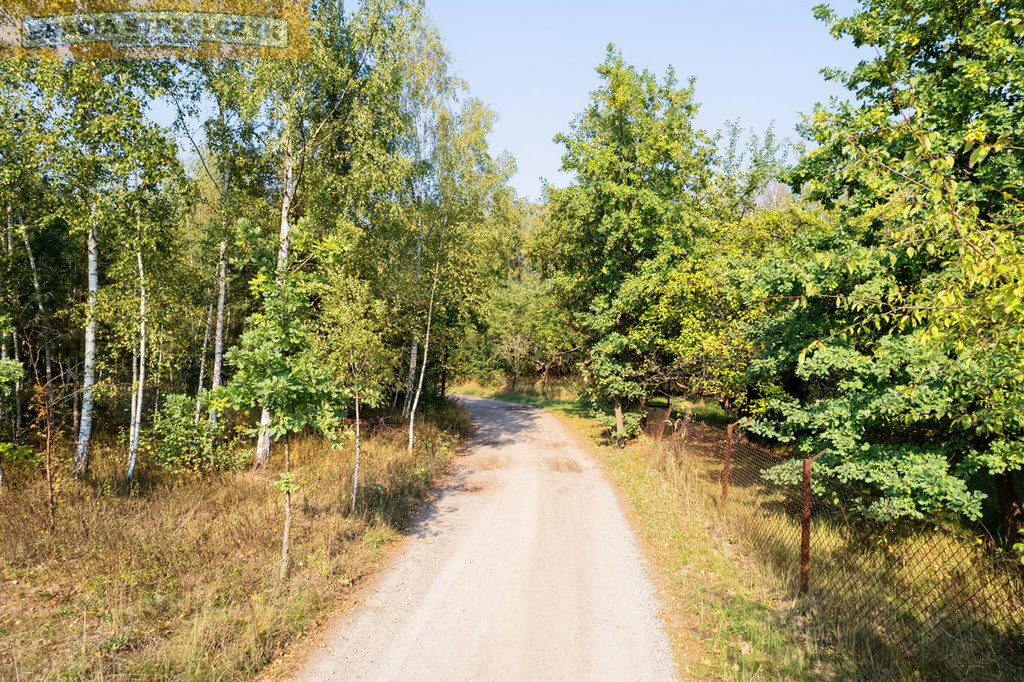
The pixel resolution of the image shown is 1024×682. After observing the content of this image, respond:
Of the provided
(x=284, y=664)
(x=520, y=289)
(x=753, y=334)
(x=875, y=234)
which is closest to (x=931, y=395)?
(x=875, y=234)

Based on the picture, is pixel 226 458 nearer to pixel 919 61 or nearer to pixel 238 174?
pixel 238 174

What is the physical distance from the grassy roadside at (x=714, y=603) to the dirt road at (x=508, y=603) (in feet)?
1.24

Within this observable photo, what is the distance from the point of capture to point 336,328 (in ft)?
37.6

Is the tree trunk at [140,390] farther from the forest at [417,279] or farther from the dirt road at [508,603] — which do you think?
the dirt road at [508,603]

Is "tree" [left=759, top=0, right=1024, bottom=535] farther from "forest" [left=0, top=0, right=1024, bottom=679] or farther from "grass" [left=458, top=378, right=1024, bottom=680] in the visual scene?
"grass" [left=458, top=378, right=1024, bottom=680]

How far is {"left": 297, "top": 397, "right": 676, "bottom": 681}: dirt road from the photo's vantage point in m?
5.81

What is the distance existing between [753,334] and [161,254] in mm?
14710

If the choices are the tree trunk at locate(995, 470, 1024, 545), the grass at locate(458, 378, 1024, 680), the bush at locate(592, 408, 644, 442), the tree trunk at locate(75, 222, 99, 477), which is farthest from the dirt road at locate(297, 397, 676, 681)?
the tree trunk at locate(995, 470, 1024, 545)

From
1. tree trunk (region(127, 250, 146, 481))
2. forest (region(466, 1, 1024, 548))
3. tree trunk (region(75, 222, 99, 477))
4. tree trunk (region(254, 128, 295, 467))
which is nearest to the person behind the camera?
forest (region(466, 1, 1024, 548))

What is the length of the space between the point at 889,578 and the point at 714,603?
3.32m

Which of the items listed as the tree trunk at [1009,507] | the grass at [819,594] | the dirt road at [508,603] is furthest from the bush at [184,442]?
the tree trunk at [1009,507]

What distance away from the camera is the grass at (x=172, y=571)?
5.39 m

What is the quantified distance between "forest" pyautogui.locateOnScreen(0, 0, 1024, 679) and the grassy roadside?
7.21 ft

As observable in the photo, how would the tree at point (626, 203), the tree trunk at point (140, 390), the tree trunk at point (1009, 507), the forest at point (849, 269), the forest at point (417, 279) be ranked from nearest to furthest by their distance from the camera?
the forest at point (849, 269)
the forest at point (417, 279)
the tree trunk at point (1009, 507)
the tree trunk at point (140, 390)
the tree at point (626, 203)
